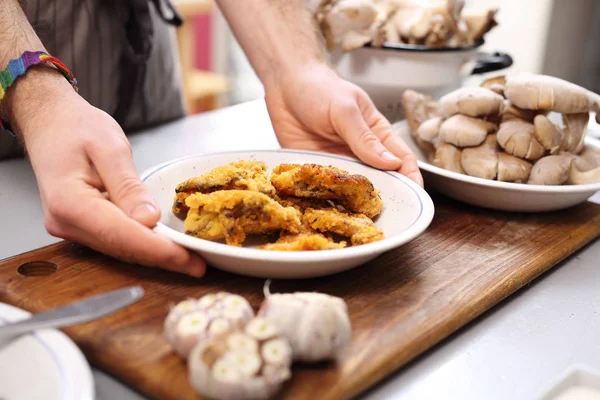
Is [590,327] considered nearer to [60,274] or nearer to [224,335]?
[224,335]

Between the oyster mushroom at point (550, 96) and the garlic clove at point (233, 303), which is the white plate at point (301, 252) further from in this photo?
the oyster mushroom at point (550, 96)

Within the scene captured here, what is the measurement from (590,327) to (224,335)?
55 cm

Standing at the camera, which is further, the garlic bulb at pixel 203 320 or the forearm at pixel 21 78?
the forearm at pixel 21 78

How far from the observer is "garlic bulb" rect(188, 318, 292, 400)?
2.00 ft

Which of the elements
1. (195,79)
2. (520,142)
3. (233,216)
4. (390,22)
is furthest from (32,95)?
(195,79)

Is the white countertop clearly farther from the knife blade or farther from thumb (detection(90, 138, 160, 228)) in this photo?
thumb (detection(90, 138, 160, 228))

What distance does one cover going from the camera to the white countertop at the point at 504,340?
75 cm

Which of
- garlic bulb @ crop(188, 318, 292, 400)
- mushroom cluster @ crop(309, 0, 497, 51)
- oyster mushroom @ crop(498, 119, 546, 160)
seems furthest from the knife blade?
mushroom cluster @ crop(309, 0, 497, 51)

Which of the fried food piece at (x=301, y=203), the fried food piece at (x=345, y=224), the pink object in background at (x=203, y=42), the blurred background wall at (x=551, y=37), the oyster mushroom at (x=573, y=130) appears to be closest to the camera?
the fried food piece at (x=345, y=224)

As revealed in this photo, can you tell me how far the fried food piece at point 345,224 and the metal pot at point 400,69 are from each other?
750mm

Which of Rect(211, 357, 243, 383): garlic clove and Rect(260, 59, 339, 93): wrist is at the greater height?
Rect(260, 59, 339, 93): wrist

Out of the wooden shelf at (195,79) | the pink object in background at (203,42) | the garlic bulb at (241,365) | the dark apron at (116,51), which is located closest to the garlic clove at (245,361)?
the garlic bulb at (241,365)

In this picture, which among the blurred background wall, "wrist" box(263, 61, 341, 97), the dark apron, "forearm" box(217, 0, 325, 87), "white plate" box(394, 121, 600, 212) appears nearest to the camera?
"white plate" box(394, 121, 600, 212)

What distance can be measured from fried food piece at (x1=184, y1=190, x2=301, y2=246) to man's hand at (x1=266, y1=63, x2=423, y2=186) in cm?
32
